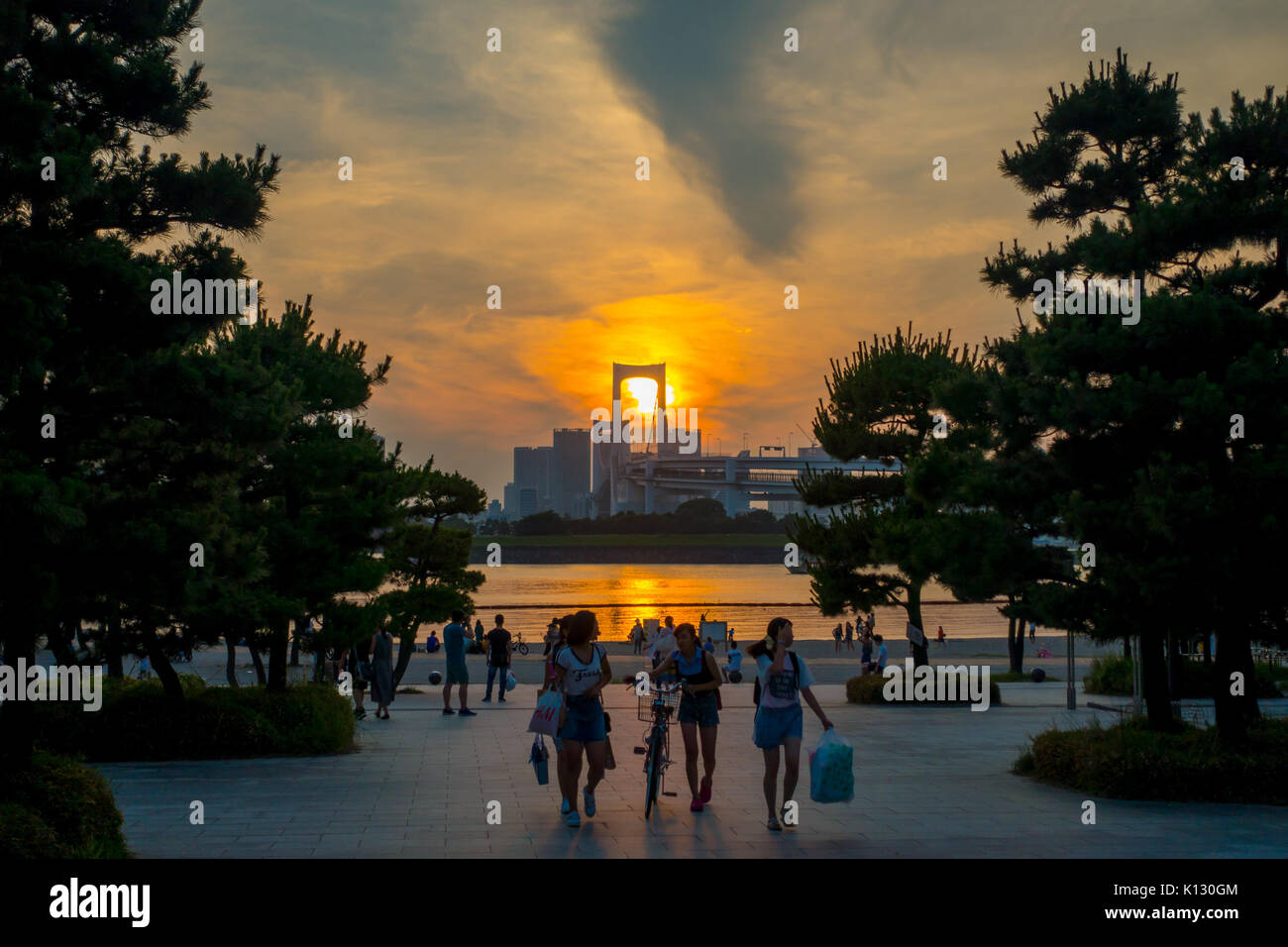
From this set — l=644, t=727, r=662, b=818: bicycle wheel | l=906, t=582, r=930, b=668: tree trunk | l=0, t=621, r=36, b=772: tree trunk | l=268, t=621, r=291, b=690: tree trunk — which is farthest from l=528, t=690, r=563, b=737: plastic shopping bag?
l=906, t=582, r=930, b=668: tree trunk

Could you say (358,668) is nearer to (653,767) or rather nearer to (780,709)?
(653,767)

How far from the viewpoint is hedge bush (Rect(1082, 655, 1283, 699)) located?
21922mm

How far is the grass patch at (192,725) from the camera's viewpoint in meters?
13.1

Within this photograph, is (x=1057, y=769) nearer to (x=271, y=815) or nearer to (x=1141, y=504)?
(x=1141, y=504)

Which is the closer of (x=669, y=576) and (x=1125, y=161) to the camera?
(x=1125, y=161)

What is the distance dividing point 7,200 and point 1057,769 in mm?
10901

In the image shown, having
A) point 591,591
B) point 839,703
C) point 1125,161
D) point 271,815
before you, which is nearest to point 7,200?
point 271,815

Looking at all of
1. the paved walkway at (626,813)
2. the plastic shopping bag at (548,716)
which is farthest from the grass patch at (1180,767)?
the plastic shopping bag at (548,716)

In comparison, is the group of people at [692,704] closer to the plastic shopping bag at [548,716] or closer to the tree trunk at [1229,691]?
the plastic shopping bag at [548,716]

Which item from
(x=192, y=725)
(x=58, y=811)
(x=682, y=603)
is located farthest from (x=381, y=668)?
(x=682, y=603)

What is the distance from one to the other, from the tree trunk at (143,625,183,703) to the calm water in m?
46.4

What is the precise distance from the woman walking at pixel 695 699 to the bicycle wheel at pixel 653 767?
30 centimetres

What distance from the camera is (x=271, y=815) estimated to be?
31.6 ft
